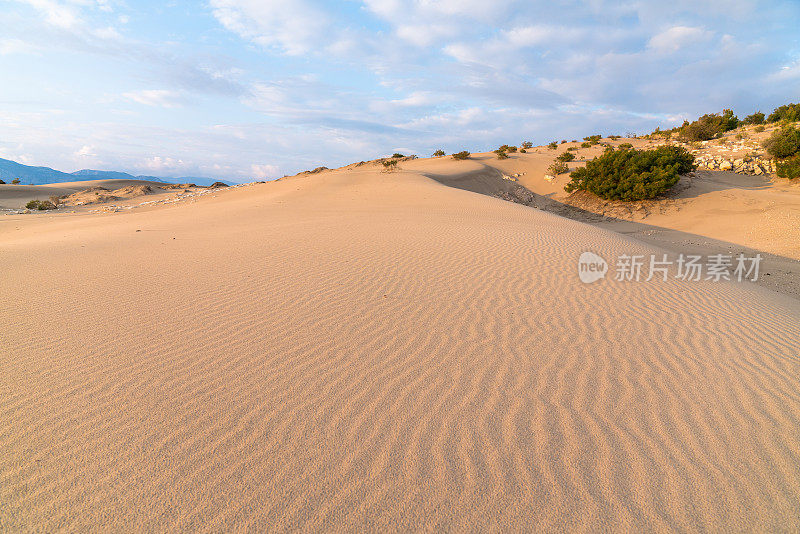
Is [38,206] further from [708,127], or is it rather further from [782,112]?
[782,112]

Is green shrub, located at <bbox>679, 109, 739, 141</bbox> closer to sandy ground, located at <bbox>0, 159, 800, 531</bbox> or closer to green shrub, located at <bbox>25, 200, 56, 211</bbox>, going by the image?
sandy ground, located at <bbox>0, 159, 800, 531</bbox>

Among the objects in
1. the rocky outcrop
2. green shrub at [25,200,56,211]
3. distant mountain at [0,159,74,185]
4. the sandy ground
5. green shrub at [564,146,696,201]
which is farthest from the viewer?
distant mountain at [0,159,74,185]

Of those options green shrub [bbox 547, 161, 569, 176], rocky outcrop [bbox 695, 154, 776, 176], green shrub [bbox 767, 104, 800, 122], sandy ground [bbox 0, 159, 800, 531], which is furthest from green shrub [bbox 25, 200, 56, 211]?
green shrub [bbox 767, 104, 800, 122]

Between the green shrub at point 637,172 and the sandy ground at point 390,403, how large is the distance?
11.5 m

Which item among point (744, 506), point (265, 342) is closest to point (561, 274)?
point (744, 506)

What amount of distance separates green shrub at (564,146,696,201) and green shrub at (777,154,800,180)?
12.7 ft

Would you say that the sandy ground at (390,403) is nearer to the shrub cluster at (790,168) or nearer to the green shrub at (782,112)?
the shrub cluster at (790,168)

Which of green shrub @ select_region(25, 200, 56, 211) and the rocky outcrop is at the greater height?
the rocky outcrop

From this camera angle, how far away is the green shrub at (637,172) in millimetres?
14516

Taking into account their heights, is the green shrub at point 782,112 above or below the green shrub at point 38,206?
above

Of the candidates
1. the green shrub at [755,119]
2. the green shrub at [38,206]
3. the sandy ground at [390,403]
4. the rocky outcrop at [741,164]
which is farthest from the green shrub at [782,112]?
the green shrub at [38,206]

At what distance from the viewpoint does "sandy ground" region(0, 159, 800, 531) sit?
5.72 feet

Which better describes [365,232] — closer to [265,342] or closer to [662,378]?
[265,342]

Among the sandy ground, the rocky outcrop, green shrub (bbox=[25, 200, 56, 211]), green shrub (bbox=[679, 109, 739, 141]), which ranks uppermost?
green shrub (bbox=[679, 109, 739, 141])
